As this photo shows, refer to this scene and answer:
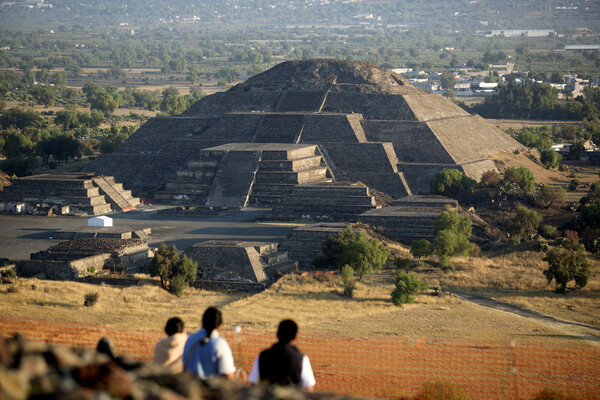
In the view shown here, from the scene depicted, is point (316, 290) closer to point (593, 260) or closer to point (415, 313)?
point (415, 313)

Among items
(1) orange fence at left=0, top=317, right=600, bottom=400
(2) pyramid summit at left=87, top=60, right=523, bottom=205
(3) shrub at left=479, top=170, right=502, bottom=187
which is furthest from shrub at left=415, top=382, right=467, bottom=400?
(3) shrub at left=479, top=170, right=502, bottom=187

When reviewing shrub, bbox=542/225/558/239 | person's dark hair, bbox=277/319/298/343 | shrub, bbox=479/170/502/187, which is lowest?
shrub, bbox=542/225/558/239

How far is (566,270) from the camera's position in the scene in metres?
32.0

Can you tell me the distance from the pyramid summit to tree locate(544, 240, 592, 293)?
21.3 metres

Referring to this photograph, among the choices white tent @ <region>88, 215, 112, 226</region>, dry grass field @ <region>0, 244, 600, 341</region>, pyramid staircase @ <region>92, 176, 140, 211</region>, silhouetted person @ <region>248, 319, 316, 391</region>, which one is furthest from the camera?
pyramid staircase @ <region>92, 176, 140, 211</region>

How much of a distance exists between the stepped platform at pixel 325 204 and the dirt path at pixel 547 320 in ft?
53.8

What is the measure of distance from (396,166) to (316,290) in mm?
26879

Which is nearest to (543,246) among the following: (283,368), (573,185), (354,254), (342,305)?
(354,254)

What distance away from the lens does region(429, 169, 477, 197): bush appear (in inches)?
2051

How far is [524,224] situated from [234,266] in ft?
53.9

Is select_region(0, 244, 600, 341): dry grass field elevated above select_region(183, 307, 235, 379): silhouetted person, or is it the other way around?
select_region(183, 307, 235, 379): silhouetted person

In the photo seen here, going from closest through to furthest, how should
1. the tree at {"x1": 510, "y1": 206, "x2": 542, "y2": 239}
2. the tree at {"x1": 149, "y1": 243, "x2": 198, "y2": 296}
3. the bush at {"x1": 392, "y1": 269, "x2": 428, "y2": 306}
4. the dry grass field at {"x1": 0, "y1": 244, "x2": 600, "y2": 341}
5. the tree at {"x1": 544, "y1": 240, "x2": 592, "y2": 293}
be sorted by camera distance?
1. the dry grass field at {"x1": 0, "y1": 244, "x2": 600, "y2": 341}
2. the bush at {"x1": 392, "y1": 269, "x2": 428, "y2": 306}
3. the tree at {"x1": 149, "y1": 243, "x2": 198, "y2": 296}
4. the tree at {"x1": 544, "y1": 240, "x2": 592, "y2": 293}
5. the tree at {"x1": 510, "y1": 206, "x2": 542, "y2": 239}

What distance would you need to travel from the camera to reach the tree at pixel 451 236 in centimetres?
3656

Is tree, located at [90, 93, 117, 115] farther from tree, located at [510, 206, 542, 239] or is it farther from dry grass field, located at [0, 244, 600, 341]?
dry grass field, located at [0, 244, 600, 341]
